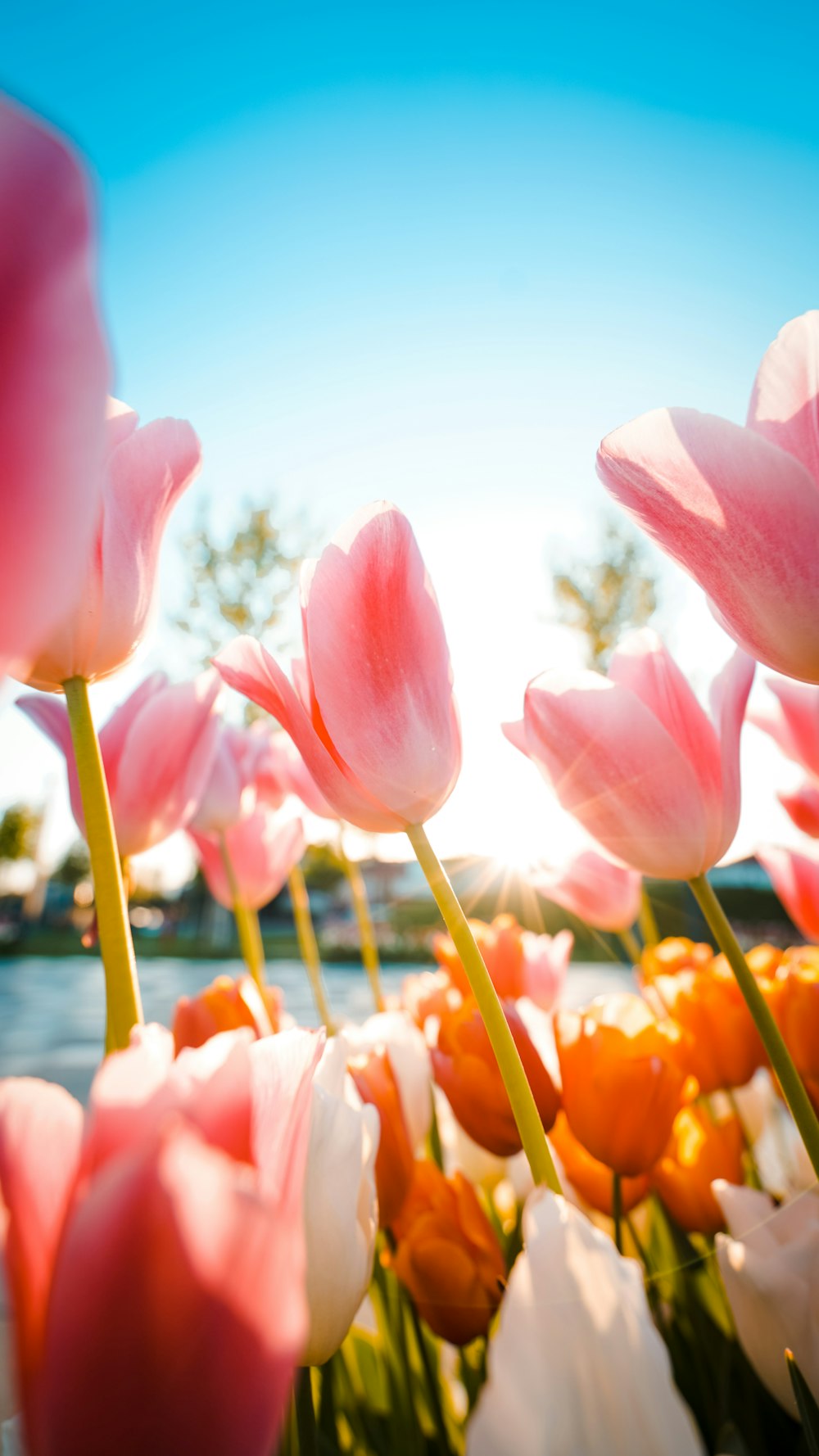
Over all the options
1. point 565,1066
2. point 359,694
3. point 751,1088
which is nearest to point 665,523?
point 359,694

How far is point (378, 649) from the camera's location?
389 millimetres

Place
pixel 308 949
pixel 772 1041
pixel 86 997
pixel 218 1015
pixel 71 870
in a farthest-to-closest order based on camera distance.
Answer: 1. pixel 71 870
2. pixel 86 997
3. pixel 308 949
4. pixel 218 1015
5. pixel 772 1041

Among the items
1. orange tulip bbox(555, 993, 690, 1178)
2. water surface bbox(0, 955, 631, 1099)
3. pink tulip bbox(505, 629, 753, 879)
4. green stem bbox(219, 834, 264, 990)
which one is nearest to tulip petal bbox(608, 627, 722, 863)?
pink tulip bbox(505, 629, 753, 879)

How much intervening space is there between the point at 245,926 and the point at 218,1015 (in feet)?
0.99

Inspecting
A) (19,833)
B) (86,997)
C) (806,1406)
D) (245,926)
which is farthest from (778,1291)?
(19,833)

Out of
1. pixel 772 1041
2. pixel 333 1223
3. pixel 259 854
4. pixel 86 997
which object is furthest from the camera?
pixel 86 997

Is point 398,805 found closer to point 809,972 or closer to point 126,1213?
point 126,1213

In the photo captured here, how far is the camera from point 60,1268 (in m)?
0.18

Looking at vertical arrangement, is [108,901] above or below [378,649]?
below

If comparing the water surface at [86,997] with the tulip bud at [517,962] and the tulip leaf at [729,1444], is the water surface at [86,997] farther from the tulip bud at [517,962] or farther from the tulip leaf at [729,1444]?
the tulip leaf at [729,1444]

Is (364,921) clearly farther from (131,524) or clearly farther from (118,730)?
(131,524)

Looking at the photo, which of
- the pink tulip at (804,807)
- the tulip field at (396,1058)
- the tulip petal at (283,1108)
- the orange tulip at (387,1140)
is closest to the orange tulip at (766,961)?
the tulip field at (396,1058)

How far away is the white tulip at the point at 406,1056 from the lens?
0.58 meters

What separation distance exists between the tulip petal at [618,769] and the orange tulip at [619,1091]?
0.35 feet
